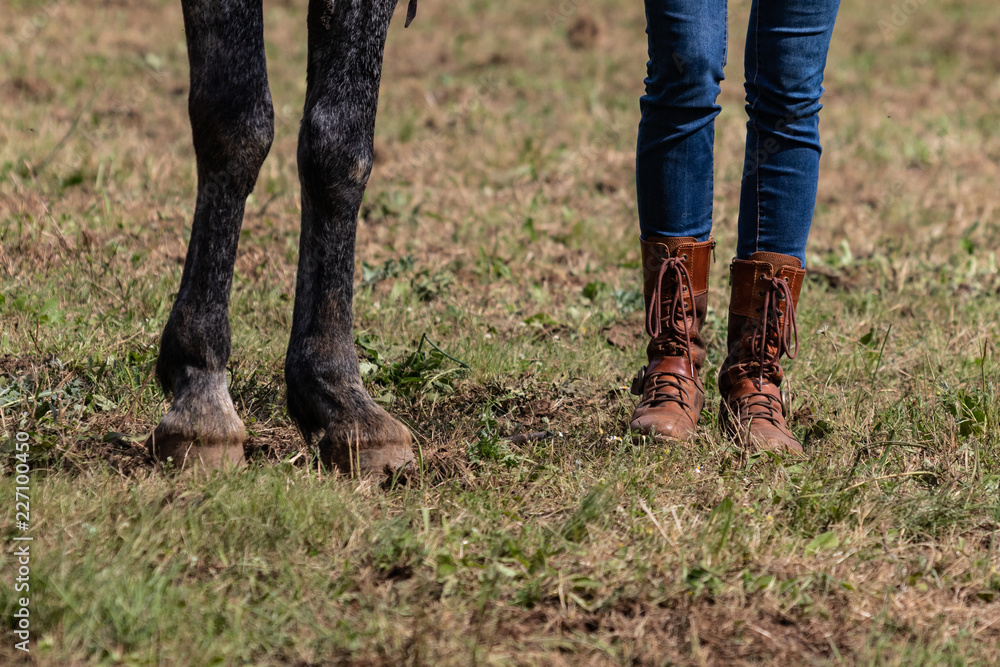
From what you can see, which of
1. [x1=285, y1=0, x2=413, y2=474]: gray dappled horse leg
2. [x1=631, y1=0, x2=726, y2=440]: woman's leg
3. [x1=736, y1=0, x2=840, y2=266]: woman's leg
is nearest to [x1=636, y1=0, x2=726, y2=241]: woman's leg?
→ [x1=631, y1=0, x2=726, y2=440]: woman's leg

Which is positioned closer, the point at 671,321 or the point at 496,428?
the point at 496,428

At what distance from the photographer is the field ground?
1540 millimetres

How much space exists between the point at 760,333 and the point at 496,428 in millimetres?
752

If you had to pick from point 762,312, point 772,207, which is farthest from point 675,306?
point 772,207

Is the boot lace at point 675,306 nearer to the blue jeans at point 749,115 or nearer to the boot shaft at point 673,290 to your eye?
the boot shaft at point 673,290

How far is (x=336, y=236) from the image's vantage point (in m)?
2.02

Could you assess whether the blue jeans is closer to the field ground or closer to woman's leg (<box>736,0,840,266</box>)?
woman's leg (<box>736,0,840,266</box>)

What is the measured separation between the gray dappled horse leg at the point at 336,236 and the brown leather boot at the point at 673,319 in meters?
0.74

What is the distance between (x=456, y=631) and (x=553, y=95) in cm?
534

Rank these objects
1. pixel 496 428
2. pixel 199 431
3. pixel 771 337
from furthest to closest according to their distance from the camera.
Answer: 1. pixel 771 337
2. pixel 496 428
3. pixel 199 431

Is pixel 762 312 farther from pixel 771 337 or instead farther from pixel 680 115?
pixel 680 115

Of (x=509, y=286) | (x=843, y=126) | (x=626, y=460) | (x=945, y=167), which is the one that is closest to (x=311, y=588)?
(x=626, y=460)

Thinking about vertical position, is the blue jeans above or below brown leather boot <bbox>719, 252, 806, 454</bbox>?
above

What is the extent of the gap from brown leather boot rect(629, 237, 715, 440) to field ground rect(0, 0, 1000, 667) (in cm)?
14
